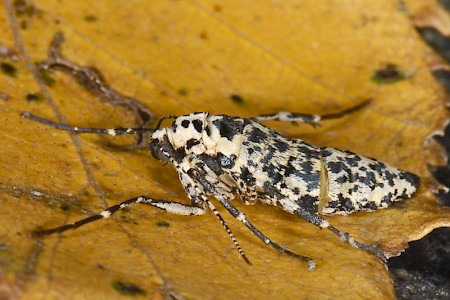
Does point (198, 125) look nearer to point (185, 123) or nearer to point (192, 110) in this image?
point (185, 123)

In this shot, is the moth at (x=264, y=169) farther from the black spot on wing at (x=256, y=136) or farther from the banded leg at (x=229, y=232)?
the banded leg at (x=229, y=232)

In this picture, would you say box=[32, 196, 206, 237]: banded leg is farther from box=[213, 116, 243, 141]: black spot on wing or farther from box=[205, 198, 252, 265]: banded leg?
box=[213, 116, 243, 141]: black spot on wing

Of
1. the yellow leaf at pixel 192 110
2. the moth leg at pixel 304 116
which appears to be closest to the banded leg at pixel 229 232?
the yellow leaf at pixel 192 110

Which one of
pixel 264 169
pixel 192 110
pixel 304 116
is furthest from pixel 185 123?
pixel 304 116

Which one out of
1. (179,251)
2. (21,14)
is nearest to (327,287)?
(179,251)

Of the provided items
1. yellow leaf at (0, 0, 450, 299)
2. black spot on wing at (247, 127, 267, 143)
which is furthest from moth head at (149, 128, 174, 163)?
black spot on wing at (247, 127, 267, 143)

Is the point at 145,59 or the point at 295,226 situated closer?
the point at 295,226

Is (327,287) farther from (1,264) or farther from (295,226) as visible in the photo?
(1,264)
